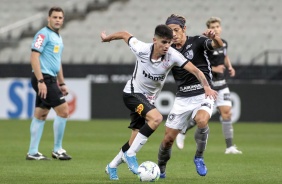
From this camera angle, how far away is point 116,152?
13.9 m

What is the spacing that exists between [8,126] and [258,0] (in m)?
11.1

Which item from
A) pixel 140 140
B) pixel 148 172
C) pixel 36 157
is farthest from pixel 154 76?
pixel 36 157

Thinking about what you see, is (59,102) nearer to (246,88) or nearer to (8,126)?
(8,126)

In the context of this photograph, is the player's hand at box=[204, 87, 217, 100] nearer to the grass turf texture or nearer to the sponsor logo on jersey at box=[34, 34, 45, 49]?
the grass turf texture

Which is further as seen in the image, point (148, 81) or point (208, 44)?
point (208, 44)

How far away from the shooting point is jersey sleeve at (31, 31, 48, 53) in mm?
12148

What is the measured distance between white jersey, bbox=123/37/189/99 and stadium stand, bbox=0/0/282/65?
47.2ft

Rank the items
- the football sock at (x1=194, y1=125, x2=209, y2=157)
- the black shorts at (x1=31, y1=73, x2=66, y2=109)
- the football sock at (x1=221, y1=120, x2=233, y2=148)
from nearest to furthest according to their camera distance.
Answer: the football sock at (x1=194, y1=125, x2=209, y2=157), the black shorts at (x1=31, y1=73, x2=66, y2=109), the football sock at (x1=221, y1=120, x2=233, y2=148)

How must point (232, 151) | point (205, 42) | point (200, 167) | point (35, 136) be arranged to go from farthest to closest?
1. point (232, 151)
2. point (35, 136)
3. point (205, 42)
4. point (200, 167)

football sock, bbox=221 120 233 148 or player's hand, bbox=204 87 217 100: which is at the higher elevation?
player's hand, bbox=204 87 217 100

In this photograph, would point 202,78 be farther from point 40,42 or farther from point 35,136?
point 35,136

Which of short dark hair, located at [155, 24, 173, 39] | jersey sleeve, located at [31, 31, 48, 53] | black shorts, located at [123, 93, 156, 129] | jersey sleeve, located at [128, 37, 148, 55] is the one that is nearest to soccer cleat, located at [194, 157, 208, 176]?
black shorts, located at [123, 93, 156, 129]

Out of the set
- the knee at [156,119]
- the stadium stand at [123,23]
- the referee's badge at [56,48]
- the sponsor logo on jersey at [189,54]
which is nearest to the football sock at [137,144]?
the knee at [156,119]

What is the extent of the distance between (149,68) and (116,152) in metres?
4.55
